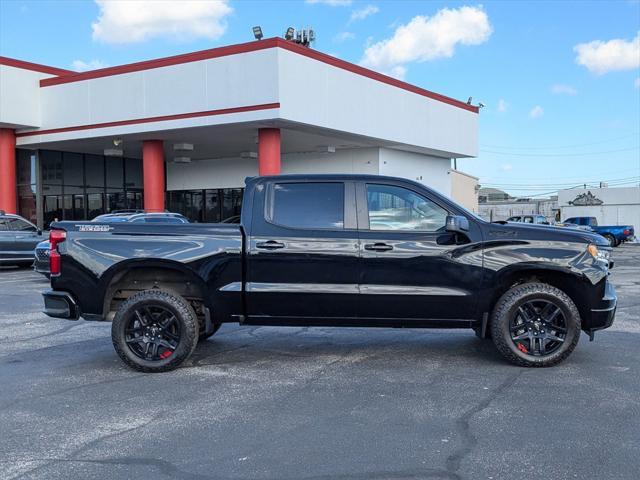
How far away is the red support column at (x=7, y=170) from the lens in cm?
2509

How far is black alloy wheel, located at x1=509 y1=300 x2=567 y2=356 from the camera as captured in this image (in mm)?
6355

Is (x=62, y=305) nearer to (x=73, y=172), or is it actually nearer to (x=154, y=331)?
(x=154, y=331)

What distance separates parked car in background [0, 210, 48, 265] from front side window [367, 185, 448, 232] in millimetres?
14502

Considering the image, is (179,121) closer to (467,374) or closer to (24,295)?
(24,295)

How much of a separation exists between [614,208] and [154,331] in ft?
154

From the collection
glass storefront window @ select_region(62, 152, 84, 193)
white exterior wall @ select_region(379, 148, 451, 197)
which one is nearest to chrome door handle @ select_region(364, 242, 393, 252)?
white exterior wall @ select_region(379, 148, 451, 197)

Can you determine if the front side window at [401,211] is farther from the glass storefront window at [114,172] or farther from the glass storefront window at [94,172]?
the glass storefront window at [114,172]

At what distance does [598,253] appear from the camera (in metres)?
6.37

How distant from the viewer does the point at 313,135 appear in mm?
23641

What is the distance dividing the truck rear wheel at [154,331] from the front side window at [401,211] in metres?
2.17

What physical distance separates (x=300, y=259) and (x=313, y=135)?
58.4ft

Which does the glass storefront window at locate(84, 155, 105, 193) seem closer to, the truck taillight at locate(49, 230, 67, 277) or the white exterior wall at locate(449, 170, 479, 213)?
the white exterior wall at locate(449, 170, 479, 213)

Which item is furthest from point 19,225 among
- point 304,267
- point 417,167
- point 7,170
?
point 417,167

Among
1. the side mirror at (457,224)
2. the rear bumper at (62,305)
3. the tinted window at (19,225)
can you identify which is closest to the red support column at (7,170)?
the tinted window at (19,225)
